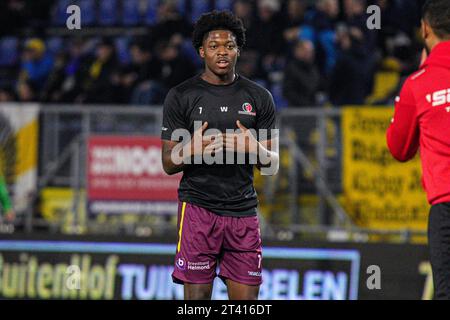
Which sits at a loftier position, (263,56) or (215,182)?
(263,56)

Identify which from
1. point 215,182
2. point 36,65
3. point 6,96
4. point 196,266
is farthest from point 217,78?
point 36,65

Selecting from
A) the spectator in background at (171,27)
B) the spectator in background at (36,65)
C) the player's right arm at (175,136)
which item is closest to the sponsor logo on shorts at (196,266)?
the player's right arm at (175,136)

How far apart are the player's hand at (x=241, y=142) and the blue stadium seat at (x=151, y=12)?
9.93 m

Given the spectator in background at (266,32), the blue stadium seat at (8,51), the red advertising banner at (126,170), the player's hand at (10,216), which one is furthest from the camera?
the blue stadium seat at (8,51)

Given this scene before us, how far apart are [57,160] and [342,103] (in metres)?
3.76

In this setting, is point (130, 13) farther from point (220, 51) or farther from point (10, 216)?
point (220, 51)

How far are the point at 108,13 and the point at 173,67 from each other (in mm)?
3362

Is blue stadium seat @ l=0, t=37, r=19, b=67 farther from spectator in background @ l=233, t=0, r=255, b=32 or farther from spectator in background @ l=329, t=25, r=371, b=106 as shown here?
spectator in background @ l=329, t=25, r=371, b=106

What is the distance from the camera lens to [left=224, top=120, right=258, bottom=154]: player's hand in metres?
6.51

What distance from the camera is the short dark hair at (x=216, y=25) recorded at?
22.1 ft

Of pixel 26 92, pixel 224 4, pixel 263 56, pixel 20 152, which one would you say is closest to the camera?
pixel 20 152

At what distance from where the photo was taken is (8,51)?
16.8 meters

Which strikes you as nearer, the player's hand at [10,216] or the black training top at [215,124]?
the black training top at [215,124]

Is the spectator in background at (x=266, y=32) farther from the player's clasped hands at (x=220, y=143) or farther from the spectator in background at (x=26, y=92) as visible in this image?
the player's clasped hands at (x=220, y=143)
